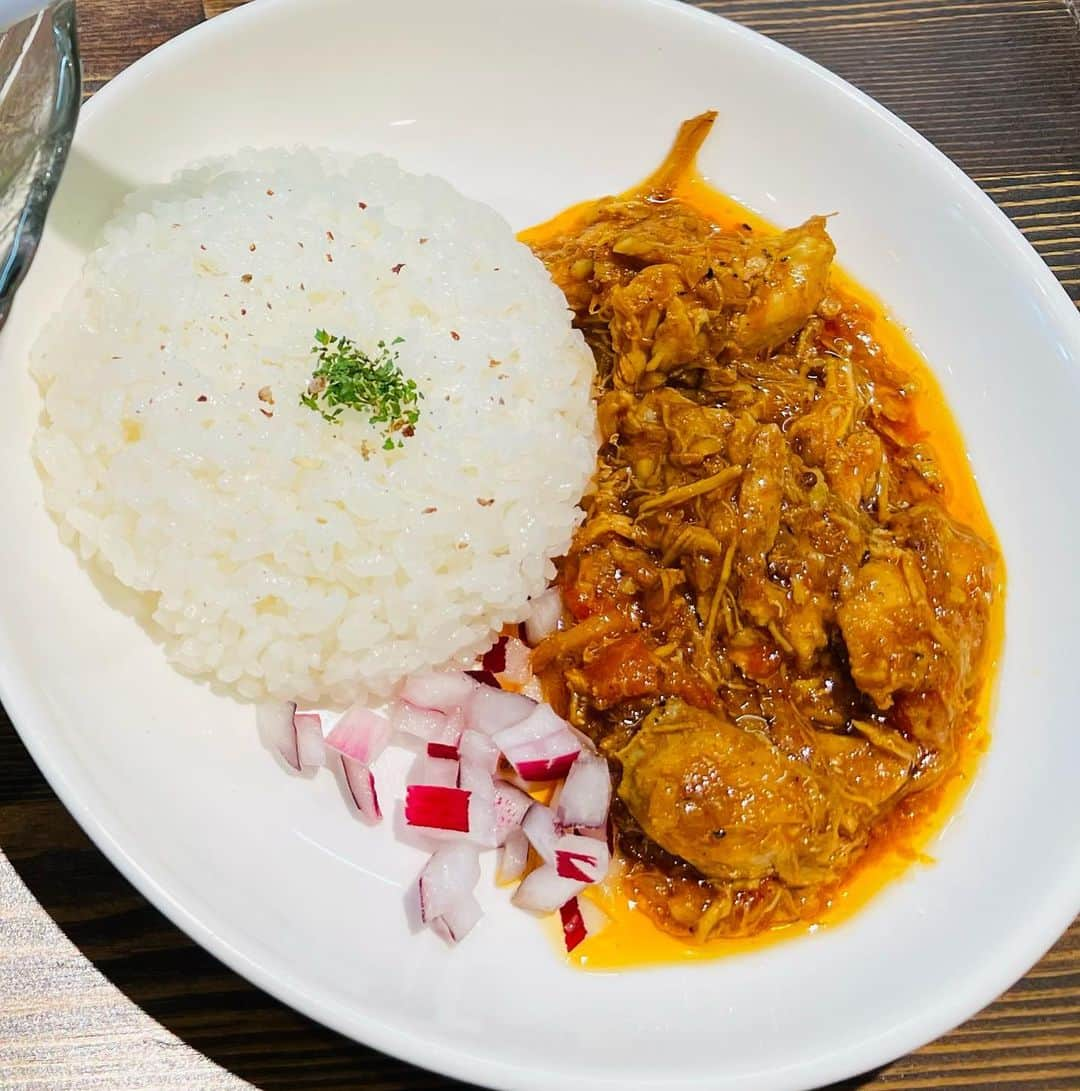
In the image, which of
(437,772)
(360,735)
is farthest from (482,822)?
(360,735)

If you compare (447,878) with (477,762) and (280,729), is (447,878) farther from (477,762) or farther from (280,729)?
(280,729)

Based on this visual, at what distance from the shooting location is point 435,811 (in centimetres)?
282

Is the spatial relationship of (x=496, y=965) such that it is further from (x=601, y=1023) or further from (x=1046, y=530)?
(x=1046, y=530)

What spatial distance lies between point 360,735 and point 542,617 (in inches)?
26.0

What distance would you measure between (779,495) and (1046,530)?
0.99 meters

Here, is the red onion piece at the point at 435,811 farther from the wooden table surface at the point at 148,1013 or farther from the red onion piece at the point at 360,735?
the wooden table surface at the point at 148,1013

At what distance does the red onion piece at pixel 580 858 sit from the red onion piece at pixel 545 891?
19 millimetres

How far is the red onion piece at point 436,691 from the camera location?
304 cm

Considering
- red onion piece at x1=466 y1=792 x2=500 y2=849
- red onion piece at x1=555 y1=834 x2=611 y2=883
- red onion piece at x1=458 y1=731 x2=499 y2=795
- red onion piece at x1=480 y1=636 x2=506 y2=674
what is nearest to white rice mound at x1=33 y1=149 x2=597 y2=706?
red onion piece at x1=480 y1=636 x2=506 y2=674

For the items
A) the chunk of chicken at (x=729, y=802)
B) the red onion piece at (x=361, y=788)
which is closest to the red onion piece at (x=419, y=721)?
the red onion piece at (x=361, y=788)

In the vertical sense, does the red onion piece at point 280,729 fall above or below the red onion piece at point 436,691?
above

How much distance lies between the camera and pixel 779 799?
8.80 feet

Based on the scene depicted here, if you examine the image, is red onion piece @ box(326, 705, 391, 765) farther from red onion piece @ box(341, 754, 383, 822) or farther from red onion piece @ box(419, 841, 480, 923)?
red onion piece @ box(419, 841, 480, 923)

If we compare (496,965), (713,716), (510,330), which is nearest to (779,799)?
(713,716)
